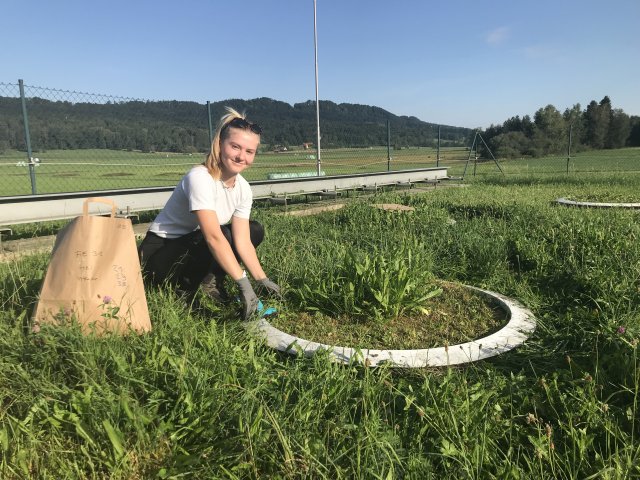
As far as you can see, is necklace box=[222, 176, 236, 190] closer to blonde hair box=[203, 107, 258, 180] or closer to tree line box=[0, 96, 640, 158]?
blonde hair box=[203, 107, 258, 180]

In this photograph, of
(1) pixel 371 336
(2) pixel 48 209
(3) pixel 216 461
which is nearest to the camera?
(3) pixel 216 461

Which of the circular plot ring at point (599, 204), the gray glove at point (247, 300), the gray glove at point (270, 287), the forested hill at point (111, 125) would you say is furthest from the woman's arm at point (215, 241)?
the circular plot ring at point (599, 204)

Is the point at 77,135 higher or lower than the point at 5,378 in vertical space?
higher

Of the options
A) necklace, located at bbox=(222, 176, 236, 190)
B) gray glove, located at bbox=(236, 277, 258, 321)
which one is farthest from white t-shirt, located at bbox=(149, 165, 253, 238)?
gray glove, located at bbox=(236, 277, 258, 321)

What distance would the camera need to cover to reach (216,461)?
1.57 m

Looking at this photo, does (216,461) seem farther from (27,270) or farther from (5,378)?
(27,270)

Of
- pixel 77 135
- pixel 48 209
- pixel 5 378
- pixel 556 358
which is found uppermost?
pixel 77 135

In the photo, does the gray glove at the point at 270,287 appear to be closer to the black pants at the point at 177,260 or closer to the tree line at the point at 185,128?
the black pants at the point at 177,260

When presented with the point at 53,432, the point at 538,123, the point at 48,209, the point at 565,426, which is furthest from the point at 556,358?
the point at 538,123

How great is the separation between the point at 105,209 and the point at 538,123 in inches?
1819

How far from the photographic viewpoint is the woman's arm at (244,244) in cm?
304

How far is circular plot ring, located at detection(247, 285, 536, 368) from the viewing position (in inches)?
85.4

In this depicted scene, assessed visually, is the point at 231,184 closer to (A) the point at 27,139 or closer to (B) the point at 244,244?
(B) the point at 244,244

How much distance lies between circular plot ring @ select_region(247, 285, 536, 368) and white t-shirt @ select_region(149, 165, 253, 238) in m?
0.85
